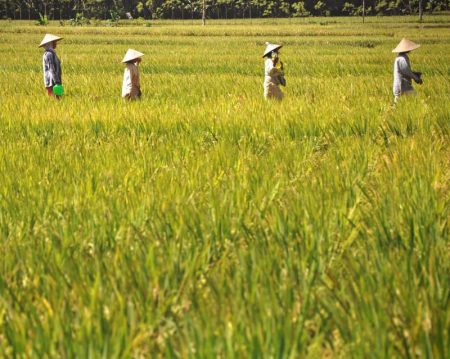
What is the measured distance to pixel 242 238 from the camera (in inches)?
97.0

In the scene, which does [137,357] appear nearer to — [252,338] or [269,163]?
[252,338]

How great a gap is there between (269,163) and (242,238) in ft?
5.42

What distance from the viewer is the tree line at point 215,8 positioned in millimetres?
88938

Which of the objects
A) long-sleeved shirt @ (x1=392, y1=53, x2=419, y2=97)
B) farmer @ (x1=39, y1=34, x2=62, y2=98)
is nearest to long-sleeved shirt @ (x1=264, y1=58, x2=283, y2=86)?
long-sleeved shirt @ (x1=392, y1=53, x2=419, y2=97)

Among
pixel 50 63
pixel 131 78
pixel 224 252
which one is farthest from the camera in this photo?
pixel 50 63

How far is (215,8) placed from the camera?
101 meters

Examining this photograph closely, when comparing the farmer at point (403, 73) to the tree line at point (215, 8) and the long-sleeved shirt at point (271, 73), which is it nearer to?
the long-sleeved shirt at point (271, 73)

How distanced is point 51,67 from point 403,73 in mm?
4357

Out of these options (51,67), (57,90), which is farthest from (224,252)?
(51,67)

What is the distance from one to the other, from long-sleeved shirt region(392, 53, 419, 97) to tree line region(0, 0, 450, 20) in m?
82.1

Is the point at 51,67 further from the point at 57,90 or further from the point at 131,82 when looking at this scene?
the point at 131,82

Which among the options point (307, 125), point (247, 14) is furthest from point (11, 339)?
point (247, 14)

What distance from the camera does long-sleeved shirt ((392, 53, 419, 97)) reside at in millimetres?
8352

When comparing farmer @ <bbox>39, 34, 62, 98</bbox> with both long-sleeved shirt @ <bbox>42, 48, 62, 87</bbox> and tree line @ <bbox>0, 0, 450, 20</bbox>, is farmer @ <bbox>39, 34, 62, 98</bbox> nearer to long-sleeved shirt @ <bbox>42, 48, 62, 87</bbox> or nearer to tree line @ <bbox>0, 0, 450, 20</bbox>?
long-sleeved shirt @ <bbox>42, 48, 62, 87</bbox>
